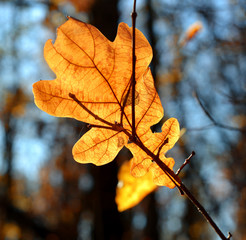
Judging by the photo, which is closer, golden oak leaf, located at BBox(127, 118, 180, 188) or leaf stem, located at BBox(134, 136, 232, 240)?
leaf stem, located at BBox(134, 136, 232, 240)

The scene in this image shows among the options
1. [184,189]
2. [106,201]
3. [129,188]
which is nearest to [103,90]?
[184,189]

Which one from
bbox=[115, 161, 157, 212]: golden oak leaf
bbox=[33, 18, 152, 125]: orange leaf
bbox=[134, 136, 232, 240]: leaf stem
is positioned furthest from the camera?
bbox=[115, 161, 157, 212]: golden oak leaf

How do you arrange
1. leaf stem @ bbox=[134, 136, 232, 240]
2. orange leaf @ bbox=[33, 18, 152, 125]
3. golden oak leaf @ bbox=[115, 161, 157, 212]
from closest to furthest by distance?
leaf stem @ bbox=[134, 136, 232, 240] → orange leaf @ bbox=[33, 18, 152, 125] → golden oak leaf @ bbox=[115, 161, 157, 212]

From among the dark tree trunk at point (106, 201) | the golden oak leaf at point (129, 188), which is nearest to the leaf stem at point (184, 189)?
the golden oak leaf at point (129, 188)

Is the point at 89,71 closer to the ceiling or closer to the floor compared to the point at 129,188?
closer to the ceiling

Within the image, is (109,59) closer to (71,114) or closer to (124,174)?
(71,114)

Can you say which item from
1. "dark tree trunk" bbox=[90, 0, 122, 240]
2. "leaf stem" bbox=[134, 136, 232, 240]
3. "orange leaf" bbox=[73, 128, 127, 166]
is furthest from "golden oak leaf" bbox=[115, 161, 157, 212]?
"dark tree trunk" bbox=[90, 0, 122, 240]

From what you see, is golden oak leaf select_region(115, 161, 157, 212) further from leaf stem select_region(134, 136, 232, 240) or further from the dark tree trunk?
the dark tree trunk

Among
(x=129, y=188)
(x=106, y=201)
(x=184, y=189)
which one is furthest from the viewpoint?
(x=106, y=201)

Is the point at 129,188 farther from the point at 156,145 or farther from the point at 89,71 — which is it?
the point at 89,71
